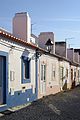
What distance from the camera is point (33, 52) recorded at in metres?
20.3

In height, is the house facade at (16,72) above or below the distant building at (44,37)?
below

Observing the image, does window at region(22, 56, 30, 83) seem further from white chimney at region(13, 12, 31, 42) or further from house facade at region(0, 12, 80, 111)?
white chimney at region(13, 12, 31, 42)

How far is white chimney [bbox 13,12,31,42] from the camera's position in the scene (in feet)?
70.1

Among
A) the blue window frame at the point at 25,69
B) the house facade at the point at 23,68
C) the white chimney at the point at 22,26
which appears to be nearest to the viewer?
the house facade at the point at 23,68

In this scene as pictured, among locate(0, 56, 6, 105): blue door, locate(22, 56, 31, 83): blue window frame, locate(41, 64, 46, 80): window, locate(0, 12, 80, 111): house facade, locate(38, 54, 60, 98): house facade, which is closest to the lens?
locate(0, 56, 6, 105): blue door

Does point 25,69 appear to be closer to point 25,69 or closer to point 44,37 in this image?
point 25,69

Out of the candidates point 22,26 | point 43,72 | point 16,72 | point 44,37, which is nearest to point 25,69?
point 16,72

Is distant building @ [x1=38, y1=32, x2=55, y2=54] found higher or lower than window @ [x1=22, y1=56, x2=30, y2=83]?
higher

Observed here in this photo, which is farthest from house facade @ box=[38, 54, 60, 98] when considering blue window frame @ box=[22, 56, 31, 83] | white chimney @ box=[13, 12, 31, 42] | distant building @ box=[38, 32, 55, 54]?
distant building @ box=[38, 32, 55, 54]

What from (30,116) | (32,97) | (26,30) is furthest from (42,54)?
(30,116)

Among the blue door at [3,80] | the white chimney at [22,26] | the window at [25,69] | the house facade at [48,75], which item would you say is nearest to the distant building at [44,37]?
the house facade at [48,75]

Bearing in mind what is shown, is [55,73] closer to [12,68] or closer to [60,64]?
[60,64]

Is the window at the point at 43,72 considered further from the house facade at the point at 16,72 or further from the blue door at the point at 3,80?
the blue door at the point at 3,80

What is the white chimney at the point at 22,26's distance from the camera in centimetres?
2138
